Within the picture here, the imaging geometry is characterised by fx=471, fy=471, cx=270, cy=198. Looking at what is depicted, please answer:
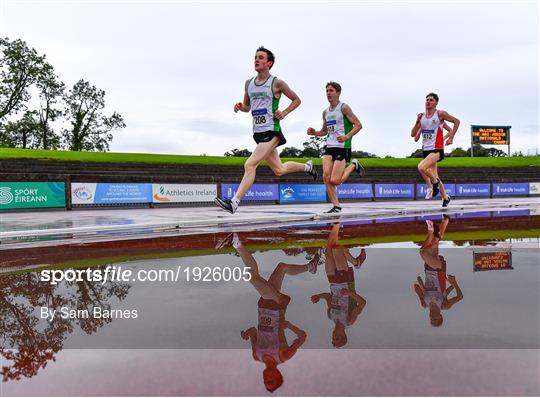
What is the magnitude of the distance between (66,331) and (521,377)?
177 centimetres

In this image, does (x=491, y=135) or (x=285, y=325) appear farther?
(x=491, y=135)

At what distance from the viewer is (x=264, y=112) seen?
7594 millimetres

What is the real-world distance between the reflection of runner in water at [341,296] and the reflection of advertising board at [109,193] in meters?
14.8

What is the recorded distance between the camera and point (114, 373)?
1.55 metres

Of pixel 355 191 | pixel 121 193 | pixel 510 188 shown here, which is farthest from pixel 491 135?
pixel 121 193

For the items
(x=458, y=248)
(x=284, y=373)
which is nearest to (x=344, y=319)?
(x=284, y=373)

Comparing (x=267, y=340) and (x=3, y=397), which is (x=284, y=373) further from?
(x=3, y=397)

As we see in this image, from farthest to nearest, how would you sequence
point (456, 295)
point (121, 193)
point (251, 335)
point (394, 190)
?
point (394, 190), point (121, 193), point (456, 295), point (251, 335)

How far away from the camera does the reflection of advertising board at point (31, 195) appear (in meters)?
15.3

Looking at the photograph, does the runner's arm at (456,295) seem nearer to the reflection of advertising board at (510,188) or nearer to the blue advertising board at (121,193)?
the blue advertising board at (121,193)

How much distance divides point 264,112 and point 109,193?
1182 cm

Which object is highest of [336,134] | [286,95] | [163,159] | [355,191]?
[163,159]

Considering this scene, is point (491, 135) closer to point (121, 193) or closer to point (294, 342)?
point (121, 193)


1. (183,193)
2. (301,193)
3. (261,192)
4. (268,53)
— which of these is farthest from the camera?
(301,193)
